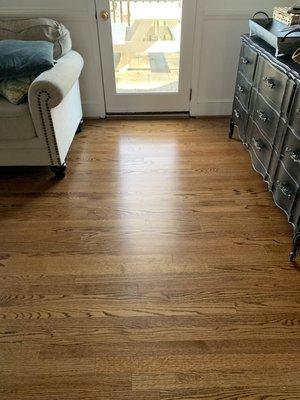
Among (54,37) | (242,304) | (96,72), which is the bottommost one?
(242,304)

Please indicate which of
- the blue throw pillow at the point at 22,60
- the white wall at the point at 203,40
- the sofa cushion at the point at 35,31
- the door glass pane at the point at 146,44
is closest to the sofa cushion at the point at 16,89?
the blue throw pillow at the point at 22,60

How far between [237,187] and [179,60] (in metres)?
1.38

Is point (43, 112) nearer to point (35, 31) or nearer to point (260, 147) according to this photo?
point (35, 31)

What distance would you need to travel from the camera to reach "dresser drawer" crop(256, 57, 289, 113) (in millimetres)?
1595

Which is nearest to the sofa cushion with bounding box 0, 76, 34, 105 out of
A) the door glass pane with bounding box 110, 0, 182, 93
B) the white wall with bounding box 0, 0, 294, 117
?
the white wall with bounding box 0, 0, 294, 117

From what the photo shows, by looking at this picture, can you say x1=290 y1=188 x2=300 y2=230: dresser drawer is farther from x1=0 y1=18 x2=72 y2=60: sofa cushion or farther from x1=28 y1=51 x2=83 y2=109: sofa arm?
x1=0 y1=18 x2=72 y2=60: sofa cushion

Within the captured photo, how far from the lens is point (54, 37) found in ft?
7.42

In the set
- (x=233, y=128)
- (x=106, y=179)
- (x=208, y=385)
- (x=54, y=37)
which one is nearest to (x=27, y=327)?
(x=208, y=385)

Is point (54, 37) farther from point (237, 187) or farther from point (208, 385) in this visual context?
point (208, 385)

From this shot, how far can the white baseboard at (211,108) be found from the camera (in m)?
2.95

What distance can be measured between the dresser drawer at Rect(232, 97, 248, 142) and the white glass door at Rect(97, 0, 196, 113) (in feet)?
2.11

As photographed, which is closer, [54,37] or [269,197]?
[269,197]

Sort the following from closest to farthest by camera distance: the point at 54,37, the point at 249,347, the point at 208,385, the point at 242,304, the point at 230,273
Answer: the point at 208,385 < the point at 249,347 < the point at 242,304 < the point at 230,273 < the point at 54,37

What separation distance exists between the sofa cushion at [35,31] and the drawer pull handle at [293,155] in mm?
1807
